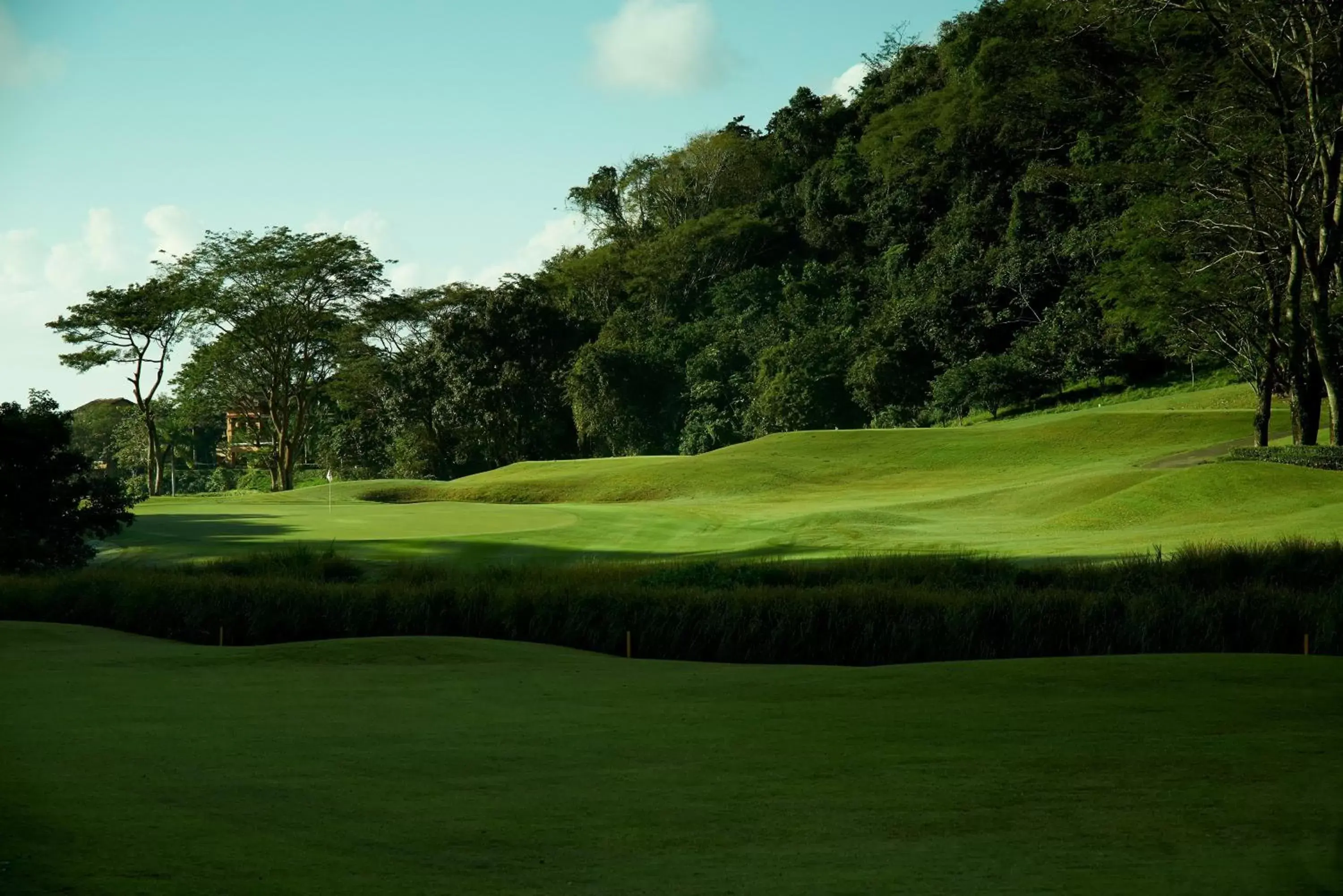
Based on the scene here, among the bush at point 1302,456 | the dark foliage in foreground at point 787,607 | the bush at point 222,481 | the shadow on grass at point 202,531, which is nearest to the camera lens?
the dark foliage in foreground at point 787,607

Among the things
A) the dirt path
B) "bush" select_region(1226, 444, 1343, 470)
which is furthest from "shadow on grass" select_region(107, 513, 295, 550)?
the dirt path

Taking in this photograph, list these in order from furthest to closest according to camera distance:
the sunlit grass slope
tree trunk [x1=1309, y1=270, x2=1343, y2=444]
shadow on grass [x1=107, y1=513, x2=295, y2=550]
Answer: tree trunk [x1=1309, y1=270, x2=1343, y2=444], shadow on grass [x1=107, y1=513, x2=295, y2=550], the sunlit grass slope

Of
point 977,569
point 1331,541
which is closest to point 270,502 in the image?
point 977,569

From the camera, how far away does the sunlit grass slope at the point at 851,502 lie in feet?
66.7

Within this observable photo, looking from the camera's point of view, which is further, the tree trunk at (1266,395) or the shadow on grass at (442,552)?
the tree trunk at (1266,395)

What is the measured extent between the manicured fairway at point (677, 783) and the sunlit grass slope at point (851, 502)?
36.0 feet

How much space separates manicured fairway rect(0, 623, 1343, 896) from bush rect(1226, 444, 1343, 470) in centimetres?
1803

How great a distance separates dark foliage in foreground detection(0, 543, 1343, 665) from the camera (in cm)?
1143

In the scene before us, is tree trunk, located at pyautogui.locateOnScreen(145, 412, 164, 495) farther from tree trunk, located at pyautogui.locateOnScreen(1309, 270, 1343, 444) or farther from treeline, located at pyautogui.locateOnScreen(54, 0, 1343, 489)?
tree trunk, located at pyautogui.locateOnScreen(1309, 270, 1343, 444)

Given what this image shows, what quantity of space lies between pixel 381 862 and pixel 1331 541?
14810 millimetres

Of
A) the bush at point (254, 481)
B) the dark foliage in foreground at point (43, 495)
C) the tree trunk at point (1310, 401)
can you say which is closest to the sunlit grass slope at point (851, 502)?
the dark foliage in foreground at point (43, 495)

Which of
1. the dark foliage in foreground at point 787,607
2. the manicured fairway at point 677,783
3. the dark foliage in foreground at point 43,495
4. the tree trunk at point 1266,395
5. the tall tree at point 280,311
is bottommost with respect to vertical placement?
the dark foliage in foreground at point 787,607

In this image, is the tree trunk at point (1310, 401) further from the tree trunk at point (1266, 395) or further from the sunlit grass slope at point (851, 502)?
the sunlit grass slope at point (851, 502)

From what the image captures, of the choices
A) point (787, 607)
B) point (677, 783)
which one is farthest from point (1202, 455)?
point (677, 783)
